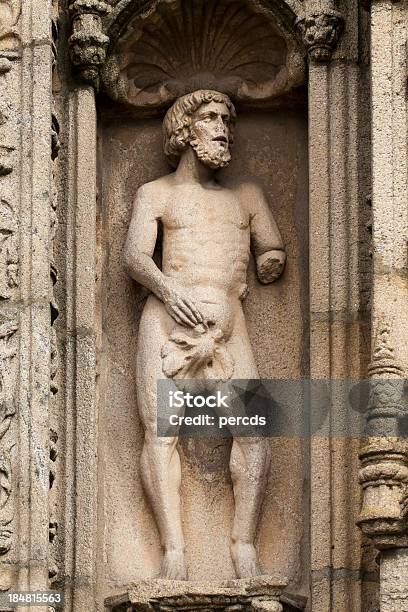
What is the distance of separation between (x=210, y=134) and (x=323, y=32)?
30.9 inches

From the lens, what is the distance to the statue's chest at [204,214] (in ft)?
44.3

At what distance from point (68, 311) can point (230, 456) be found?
3.62 ft

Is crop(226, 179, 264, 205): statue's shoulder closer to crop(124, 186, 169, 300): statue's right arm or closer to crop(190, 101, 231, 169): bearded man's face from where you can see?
crop(190, 101, 231, 169): bearded man's face

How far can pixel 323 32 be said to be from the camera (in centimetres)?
1349

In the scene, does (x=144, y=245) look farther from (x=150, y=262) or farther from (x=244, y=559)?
(x=244, y=559)

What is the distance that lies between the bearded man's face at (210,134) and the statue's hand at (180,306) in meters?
0.72

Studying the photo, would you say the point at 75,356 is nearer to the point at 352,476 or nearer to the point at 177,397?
the point at 177,397

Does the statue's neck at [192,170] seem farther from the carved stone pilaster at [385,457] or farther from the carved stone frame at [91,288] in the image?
the carved stone pilaster at [385,457]

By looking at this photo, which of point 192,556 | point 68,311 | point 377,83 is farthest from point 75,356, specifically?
point 377,83

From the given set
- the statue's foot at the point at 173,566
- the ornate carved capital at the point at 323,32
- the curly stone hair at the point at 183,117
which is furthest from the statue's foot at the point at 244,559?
the ornate carved capital at the point at 323,32

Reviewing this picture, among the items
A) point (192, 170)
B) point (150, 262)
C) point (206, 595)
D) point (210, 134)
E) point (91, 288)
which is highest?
point (210, 134)

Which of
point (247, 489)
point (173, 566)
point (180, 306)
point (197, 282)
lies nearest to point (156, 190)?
point (197, 282)

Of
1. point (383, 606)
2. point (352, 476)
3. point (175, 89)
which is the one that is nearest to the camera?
point (383, 606)

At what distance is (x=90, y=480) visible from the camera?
13.1 m
